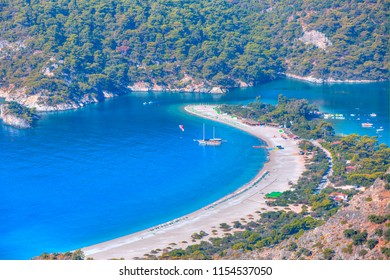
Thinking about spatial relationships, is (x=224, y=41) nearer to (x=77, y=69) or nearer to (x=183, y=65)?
(x=183, y=65)

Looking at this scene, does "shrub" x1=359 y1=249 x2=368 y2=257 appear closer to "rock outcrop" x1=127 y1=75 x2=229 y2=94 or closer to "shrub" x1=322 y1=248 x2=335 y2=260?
"shrub" x1=322 y1=248 x2=335 y2=260

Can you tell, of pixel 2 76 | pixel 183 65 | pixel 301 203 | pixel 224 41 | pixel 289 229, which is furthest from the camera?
pixel 224 41

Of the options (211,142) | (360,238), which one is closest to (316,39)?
(211,142)

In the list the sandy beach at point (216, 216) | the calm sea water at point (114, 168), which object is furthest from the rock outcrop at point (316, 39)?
the sandy beach at point (216, 216)

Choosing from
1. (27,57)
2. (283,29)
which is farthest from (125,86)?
(283,29)

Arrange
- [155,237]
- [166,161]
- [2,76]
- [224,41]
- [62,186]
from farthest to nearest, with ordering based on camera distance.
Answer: [224,41], [2,76], [166,161], [62,186], [155,237]

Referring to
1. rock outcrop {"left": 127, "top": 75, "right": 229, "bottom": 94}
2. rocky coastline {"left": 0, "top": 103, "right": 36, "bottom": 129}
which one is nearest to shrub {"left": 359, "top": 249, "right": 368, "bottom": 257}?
rocky coastline {"left": 0, "top": 103, "right": 36, "bottom": 129}

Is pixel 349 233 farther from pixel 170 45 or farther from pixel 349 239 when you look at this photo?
pixel 170 45
